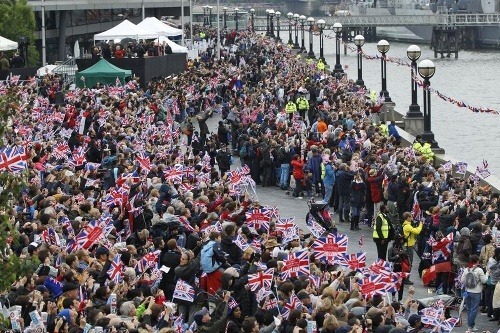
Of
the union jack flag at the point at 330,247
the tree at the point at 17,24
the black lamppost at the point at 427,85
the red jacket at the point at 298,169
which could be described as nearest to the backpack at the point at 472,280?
the union jack flag at the point at 330,247

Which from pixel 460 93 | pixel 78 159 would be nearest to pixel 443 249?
pixel 78 159

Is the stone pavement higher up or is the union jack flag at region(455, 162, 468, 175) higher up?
the union jack flag at region(455, 162, 468, 175)

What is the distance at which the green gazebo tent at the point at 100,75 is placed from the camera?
45500 mm

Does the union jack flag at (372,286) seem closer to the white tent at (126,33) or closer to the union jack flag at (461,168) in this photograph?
the union jack flag at (461,168)

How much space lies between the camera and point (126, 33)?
54250 millimetres

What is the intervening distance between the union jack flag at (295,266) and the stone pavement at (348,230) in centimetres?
357

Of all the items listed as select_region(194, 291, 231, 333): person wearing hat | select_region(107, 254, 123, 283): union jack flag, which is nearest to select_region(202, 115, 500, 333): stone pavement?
select_region(194, 291, 231, 333): person wearing hat

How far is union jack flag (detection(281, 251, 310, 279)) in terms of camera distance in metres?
17.8

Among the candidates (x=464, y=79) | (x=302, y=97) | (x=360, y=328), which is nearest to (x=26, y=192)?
(x=360, y=328)

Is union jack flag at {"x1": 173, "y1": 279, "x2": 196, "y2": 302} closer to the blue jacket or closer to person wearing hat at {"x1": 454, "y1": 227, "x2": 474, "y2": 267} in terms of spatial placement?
person wearing hat at {"x1": 454, "y1": 227, "x2": 474, "y2": 267}

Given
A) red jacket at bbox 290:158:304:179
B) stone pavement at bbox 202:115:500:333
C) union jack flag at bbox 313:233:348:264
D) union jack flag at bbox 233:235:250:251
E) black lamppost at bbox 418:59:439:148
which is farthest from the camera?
black lamppost at bbox 418:59:439:148

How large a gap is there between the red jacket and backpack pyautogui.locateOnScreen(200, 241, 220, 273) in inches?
460

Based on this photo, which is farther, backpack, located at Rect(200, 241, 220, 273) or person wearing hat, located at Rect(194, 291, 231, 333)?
backpack, located at Rect(200, 241, 220, 273)

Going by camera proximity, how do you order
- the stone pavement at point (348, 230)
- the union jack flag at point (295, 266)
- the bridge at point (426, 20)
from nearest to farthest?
the union jack flag at point (295, 266) → the stone pavement at point (348, 230) → the bridge at point (426, 20)
